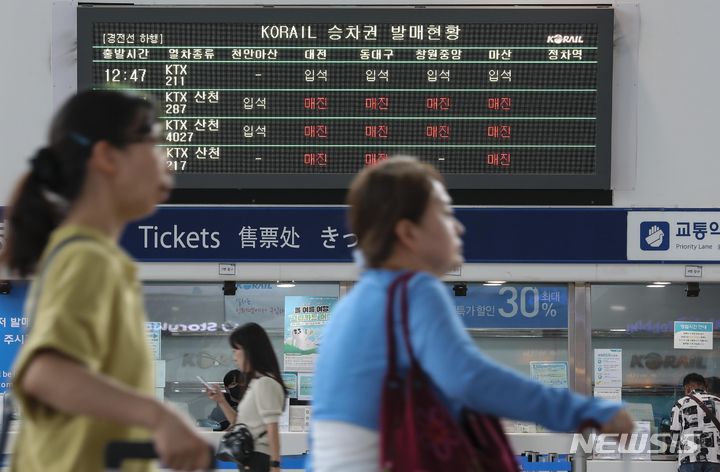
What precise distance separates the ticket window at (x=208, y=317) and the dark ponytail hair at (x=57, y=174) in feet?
23.7

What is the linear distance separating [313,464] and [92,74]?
6.71 m

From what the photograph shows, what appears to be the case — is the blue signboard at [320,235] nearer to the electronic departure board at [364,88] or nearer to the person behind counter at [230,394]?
the electronic departure board at [364,88]

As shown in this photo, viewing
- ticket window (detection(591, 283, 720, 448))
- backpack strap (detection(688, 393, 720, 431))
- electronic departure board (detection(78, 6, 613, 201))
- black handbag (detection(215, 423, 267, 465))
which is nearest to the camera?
black handbag (detection(215, 423, 267, 465))

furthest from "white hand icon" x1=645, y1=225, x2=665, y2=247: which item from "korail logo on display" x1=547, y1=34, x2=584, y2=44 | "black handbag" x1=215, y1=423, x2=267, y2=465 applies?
"black handbag" x1=215, y1=423, x2=267, y2=465

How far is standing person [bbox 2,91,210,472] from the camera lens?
189cm

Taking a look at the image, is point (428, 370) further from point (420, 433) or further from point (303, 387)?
point (303, 387)

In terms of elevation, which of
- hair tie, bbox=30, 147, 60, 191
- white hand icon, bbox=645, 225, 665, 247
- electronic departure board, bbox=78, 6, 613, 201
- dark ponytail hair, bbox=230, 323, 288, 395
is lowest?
dark ponytail hair, bbox=230, 323, 288, 395

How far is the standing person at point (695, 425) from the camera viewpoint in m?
9.16

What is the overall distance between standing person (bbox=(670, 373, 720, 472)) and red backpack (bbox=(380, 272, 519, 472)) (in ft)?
23.4

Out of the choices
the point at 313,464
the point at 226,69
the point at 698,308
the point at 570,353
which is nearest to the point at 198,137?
the point at 226,69

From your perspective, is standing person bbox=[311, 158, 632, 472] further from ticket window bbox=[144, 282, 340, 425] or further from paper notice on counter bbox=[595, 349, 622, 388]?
paper notice on counter bbox=[595, 349, 622, 388]

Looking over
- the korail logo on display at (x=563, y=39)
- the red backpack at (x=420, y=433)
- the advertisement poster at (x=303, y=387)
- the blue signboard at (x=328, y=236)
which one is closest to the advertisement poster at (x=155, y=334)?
the blue signboard at (x=328, y=236)

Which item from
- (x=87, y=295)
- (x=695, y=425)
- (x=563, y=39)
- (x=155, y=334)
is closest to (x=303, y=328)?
(x=155, y=334)

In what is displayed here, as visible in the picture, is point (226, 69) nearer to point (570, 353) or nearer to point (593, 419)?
point (570, 353)
